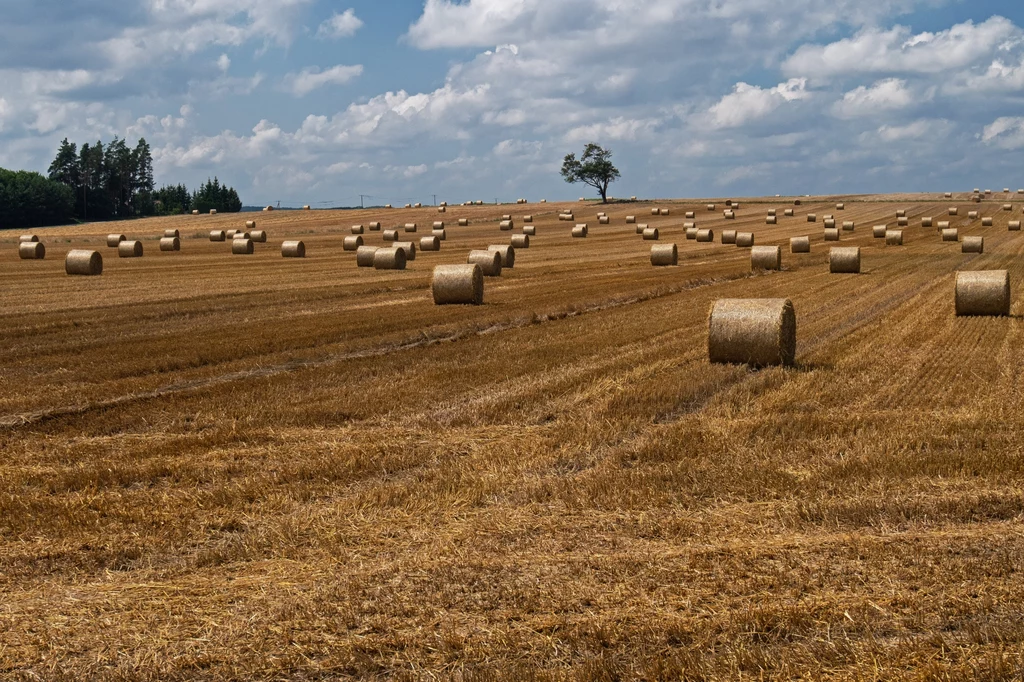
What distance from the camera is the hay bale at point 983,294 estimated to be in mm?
20984

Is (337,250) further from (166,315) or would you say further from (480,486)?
(480,486)

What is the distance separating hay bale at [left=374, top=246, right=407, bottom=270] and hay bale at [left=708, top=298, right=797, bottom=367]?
23874mm

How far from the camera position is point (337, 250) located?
5181cm

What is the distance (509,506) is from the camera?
28.8ft

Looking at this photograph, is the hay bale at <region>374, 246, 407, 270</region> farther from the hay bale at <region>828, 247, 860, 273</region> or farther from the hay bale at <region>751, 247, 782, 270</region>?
the hay bale at <region>828, 247, 860, 273</region>

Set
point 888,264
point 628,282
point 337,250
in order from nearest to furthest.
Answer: point 628,282 < point 888,264 < point 337,250

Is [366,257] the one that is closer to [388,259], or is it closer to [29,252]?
[388,259]

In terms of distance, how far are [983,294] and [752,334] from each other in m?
8.58

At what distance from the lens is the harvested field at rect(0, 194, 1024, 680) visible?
239 inches

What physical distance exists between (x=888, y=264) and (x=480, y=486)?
31699 millimetres

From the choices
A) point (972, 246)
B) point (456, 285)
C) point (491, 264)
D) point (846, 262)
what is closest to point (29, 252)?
point (491, 264)

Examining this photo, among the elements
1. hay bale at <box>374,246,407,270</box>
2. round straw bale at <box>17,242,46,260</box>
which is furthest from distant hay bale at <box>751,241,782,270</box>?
round straw bale at <box>17,242,46,260</box>

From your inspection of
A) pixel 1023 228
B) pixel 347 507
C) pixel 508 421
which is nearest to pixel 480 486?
pixel 347 507

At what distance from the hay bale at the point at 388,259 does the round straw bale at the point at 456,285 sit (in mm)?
13297
